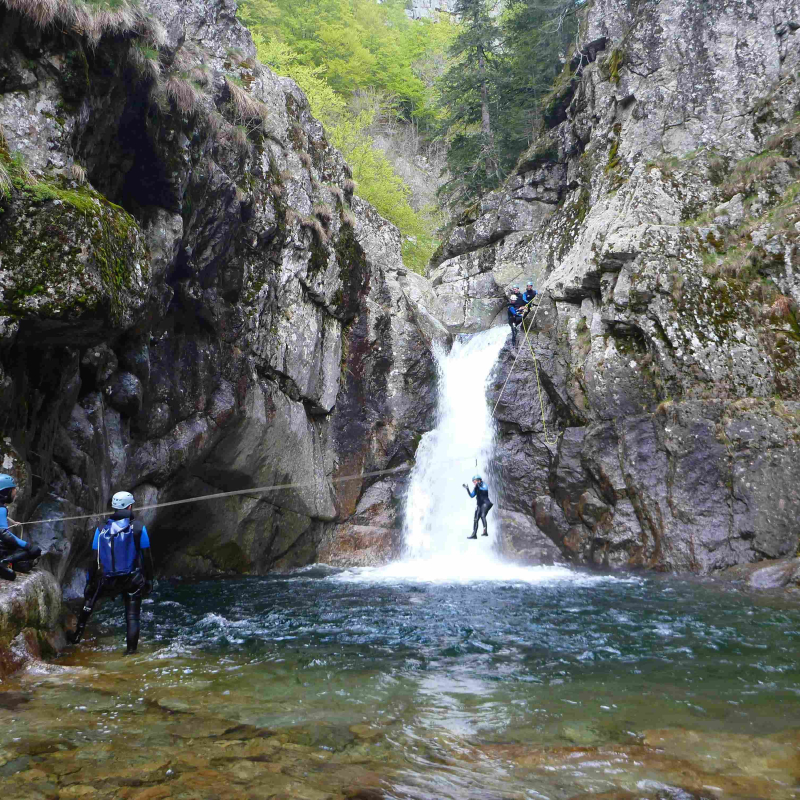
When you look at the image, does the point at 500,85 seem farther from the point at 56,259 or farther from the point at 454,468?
the point at 56,259

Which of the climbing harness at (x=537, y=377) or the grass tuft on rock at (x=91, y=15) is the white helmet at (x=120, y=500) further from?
the climbing harness at (x=537, y=377)

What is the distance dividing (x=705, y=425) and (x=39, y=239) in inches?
557

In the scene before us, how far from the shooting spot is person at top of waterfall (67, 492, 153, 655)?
6926 mm

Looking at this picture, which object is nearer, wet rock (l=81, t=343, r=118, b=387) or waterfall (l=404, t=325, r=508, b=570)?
wet rock (l=81, t=343, r=118, b=387)

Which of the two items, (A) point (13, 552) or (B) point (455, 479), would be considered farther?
(B) point (455, 479)

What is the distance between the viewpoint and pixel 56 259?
23.0 feet

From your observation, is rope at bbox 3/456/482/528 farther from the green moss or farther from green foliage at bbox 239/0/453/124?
green foliage at bbox 239/0/453/124

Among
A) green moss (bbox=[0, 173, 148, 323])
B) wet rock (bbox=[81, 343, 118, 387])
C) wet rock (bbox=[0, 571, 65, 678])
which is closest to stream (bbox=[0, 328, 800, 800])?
wet rock (bbox=[0, 571, 65, 678])

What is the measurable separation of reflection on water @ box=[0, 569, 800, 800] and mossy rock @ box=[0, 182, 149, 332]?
4.09 m

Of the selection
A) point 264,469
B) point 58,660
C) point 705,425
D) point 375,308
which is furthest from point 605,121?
point 58,660

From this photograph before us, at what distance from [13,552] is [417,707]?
4473mm

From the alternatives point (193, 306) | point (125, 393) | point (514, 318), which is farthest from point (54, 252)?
point (514, 318)

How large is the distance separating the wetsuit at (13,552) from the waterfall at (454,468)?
39.1 feet

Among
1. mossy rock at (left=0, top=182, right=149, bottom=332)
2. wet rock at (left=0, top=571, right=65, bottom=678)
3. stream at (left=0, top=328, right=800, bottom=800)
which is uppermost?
mossy rock at (left=0, top=182, right=149, bottom=332)
